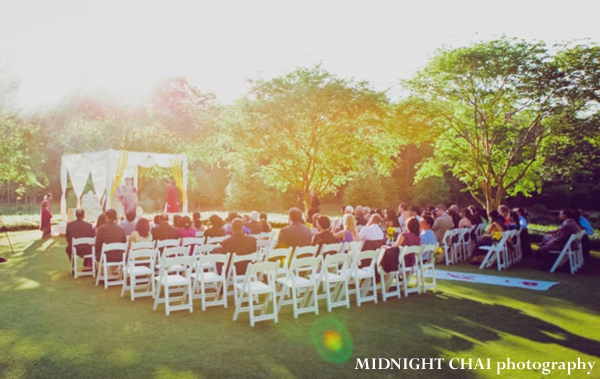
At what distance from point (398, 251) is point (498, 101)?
10935 mm

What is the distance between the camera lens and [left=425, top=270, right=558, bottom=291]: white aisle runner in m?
8.79

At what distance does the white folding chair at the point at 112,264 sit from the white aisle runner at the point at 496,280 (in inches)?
247

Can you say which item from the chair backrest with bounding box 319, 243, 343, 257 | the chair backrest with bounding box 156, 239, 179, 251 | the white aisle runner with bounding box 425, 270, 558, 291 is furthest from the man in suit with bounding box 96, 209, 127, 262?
the white aisle runner with bounding box 425, 270, 558, 291

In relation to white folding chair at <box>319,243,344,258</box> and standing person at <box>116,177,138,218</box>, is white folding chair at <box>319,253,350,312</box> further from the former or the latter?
standing person at <box>116,177,138,218</box>

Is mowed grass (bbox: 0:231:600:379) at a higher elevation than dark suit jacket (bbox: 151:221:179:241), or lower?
lower

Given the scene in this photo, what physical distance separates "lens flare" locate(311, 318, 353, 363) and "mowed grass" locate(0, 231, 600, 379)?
0.01m

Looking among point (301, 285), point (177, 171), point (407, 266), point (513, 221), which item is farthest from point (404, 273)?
point (177, 171)

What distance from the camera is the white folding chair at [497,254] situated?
1059 cm

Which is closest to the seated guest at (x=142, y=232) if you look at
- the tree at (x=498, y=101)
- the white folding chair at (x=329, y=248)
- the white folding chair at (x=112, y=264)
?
the white folding chair at (x=112, y=264)

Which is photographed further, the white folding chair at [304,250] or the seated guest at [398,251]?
the seated guest at [398,251]

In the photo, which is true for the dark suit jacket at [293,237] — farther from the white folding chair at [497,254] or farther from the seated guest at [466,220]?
the seated guest at [466,220]

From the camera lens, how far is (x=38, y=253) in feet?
42.0

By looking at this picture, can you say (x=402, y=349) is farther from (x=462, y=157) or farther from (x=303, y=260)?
(x=462, y=157)

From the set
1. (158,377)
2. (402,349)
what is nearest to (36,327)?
(158,377)
